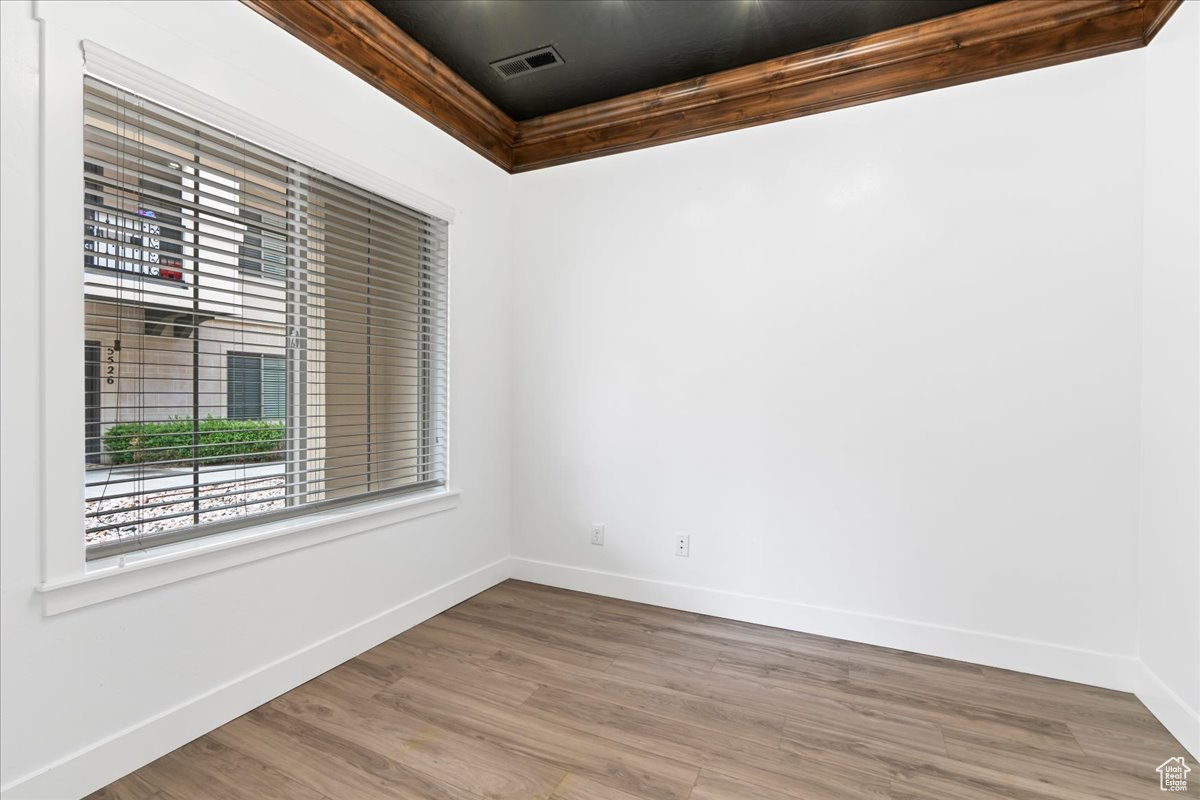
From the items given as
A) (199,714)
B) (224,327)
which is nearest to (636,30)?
(224,327)

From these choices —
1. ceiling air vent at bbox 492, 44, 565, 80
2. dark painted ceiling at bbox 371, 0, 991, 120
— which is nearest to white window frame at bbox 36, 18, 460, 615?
dark painted ceiling at bbox 371, 0, 991, 120

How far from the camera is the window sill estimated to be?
1.51 metres

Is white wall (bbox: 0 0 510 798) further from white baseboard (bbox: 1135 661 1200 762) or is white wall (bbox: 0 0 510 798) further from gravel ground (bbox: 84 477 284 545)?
white baseboard (bbox: 1135 661 1200 762)

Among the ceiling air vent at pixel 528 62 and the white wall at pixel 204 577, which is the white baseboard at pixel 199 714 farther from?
the ceiling air vent at pixel 528 62

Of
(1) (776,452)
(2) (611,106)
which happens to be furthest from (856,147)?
(1) (776,452)

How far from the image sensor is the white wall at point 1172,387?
5.93 ft

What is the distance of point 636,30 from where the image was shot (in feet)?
7.95

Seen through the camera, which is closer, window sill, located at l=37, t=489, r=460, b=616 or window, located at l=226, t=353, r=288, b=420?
window sill, located at l=37, t=489, r=460, b=616

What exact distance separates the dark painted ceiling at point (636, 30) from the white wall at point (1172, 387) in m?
0.76

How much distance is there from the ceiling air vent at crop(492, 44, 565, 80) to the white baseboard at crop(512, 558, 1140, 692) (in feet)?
8.73

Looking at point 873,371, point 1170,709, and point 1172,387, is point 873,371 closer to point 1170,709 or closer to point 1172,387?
point 1172,387

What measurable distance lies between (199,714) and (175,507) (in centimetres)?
67

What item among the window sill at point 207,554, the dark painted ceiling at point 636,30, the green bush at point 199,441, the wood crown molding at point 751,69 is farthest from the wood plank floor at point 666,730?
the dark painted ceiling at point 636,30

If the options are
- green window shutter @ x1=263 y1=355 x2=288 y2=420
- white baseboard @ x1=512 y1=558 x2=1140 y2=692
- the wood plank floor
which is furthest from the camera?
white baseboard @ x1=512 y1=558 x2=1140 y2=692
